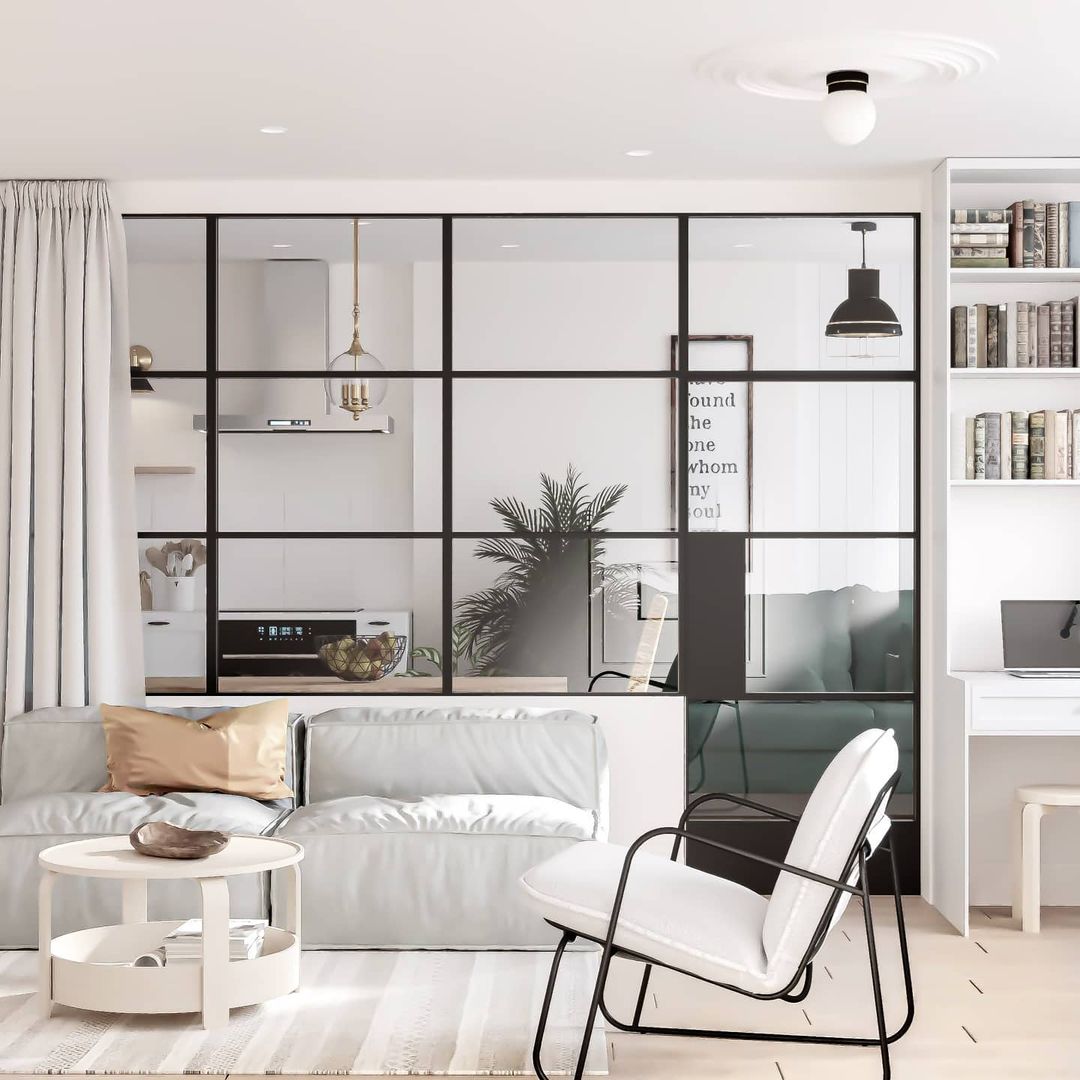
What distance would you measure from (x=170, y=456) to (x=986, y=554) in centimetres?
323

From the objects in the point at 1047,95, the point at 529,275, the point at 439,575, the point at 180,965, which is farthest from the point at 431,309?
the point at 180,965

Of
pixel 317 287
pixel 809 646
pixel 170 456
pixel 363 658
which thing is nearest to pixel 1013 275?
pixel 809 646

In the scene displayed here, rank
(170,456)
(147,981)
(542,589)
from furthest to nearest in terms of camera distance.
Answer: (170,456)
(542,589)
(147,981)

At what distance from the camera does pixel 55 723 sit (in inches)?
185

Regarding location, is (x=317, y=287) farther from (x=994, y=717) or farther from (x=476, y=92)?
(x=994, y=717)

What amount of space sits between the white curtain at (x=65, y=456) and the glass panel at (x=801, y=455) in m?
2.20

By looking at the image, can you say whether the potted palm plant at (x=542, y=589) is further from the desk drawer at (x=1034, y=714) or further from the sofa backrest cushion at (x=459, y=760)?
the desk drawer at (x=1034, y=714)

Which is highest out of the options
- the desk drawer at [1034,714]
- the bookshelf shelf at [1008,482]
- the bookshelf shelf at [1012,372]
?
the bookshelf shelf at [1012,372]

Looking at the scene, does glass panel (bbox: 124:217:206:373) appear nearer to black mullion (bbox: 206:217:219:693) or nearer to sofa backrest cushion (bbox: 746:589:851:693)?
black mullion (bbox: 206:217:219:693)

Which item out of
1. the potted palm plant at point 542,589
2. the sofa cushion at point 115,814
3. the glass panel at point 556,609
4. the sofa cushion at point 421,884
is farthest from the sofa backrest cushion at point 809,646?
the sofa cushion at point 115,814

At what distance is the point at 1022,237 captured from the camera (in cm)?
471

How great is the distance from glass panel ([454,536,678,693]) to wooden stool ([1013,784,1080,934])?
1.49 meters

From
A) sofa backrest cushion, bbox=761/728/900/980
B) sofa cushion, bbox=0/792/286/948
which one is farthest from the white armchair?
sofa cushion, bbox=0/792/286/948

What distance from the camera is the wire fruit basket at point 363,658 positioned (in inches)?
204
